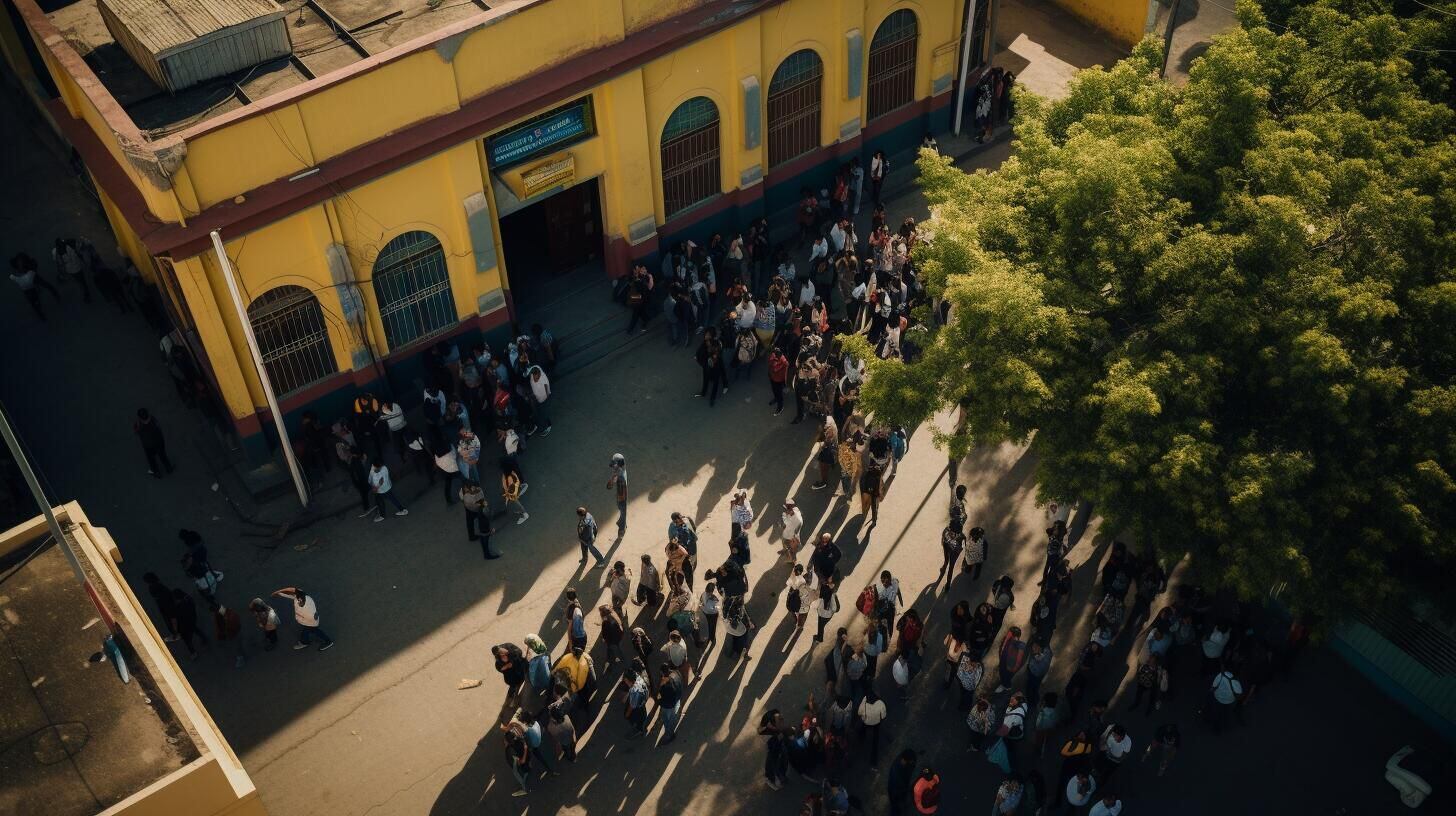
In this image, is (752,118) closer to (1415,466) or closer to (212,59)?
(212,59)

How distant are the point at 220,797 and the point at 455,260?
34.8 feet

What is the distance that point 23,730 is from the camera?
13.7 m

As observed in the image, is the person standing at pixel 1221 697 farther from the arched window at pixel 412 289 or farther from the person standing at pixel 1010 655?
the arched window at pixel 412 289

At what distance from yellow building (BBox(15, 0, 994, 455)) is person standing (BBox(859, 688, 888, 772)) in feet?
31.9

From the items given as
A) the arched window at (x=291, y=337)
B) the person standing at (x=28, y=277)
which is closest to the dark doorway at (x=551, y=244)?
the arched window at (x=291, y=337)

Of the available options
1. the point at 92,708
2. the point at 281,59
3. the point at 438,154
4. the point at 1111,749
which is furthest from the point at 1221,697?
the point at 281,59

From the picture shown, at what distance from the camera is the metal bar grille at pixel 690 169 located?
79.3ft

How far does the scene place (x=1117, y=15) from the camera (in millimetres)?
31500

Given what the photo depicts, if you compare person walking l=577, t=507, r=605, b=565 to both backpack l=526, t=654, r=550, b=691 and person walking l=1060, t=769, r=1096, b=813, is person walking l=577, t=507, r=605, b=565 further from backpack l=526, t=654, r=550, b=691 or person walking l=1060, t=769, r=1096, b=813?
person walking l=1060, t=769, r=1096, b=813

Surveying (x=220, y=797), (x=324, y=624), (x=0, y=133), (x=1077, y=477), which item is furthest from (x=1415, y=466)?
(x=0, y=133)

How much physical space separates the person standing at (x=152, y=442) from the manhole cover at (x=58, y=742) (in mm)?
8527

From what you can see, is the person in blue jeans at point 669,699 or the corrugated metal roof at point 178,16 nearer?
the person in blue jeans at point 669,699

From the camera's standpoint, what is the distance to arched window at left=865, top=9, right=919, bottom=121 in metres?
26.3

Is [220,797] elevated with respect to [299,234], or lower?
lower
